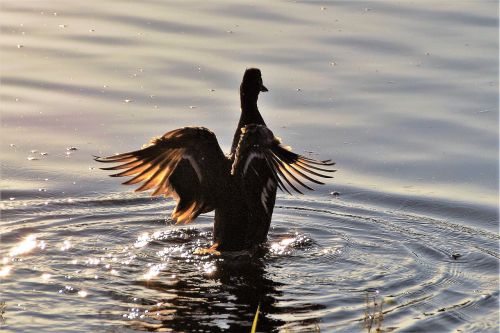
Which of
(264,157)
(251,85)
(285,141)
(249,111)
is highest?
(251,85)

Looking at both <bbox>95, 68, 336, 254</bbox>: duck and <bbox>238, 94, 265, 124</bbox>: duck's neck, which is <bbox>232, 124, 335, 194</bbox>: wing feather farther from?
<bbox>238, 94, 265, 124</bbox>: duck's neck

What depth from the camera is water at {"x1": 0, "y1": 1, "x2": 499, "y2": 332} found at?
26.6 feet

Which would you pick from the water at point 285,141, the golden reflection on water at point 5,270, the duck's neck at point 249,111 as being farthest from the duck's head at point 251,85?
the golden reflection on water at point 5,270

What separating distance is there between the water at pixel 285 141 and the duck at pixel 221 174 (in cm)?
30

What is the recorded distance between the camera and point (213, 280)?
8.73 m

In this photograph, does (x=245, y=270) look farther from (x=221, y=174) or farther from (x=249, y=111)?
(x=249, y=111)

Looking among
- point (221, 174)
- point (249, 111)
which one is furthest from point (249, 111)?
point (221, 174)

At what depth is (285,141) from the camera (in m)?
11.5

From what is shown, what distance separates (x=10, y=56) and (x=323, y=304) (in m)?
6.75

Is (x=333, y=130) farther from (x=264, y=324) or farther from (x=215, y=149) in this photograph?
(x=264, y=324)

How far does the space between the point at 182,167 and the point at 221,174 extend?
325 mm

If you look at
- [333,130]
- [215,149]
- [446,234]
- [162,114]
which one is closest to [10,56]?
[162,114]

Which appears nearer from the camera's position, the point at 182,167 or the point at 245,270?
the point at 245,270

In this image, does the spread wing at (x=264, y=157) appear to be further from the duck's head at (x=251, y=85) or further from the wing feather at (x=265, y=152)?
the duck's head at (x=251, y=85)
